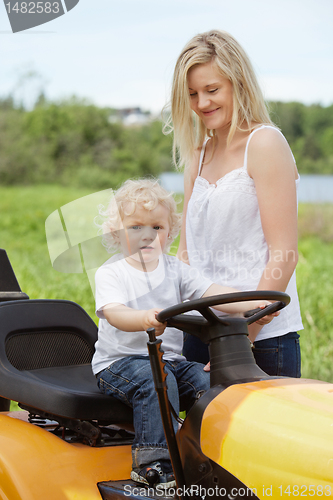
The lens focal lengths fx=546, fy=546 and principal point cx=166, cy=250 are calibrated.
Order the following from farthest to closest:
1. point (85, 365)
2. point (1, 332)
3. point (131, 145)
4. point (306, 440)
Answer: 1. point (131, 145)
2. point (85, 365)
3. point (1, 332)
4. point (306, 440)

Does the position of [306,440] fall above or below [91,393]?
above

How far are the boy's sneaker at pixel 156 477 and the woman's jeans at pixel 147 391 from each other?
0.06 ft

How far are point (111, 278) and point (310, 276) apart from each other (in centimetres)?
584

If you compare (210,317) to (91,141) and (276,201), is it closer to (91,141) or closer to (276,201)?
(276,201)

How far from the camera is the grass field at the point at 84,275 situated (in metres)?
4.64

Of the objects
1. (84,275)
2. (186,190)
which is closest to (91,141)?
(186,190)

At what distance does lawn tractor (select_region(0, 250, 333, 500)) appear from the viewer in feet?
3.78

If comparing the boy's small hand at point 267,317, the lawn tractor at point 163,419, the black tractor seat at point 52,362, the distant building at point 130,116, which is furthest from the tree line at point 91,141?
the boy's small hand at point 267,317

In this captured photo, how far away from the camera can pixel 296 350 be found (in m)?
1.75

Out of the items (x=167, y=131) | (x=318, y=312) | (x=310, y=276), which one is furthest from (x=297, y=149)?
(x=167, y=131)

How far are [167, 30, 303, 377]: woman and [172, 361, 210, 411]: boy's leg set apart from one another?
0.60ft

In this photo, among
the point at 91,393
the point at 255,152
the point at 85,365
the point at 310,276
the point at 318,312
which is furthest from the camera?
the point at 310,276

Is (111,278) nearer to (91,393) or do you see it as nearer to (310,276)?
(91,393)

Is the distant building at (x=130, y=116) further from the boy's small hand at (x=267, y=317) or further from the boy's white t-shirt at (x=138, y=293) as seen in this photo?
the boy's small hand at (x=267, y=317)
